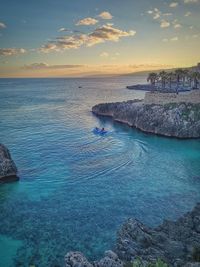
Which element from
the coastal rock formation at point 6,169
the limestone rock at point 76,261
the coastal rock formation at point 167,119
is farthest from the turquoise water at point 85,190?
the limestone rock at point 76,261

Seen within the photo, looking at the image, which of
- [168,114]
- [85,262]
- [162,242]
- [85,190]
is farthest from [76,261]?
[168,114]

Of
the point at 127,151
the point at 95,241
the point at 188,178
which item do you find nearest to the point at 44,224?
the point at 95,241

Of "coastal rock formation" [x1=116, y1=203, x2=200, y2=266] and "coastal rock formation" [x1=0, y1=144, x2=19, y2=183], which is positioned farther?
"coastal rock formation" [x1=0, y1=144, x2=19, y2=183]

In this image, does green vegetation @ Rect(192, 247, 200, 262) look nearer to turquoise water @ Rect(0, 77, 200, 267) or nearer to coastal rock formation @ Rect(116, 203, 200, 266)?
coastal rock formation @ Rect(116, 203, 200, 266)

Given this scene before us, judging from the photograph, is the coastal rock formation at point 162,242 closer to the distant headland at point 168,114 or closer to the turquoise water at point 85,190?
the turquoise water at point 85,190

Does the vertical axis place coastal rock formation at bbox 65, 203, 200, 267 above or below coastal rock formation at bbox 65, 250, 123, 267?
below

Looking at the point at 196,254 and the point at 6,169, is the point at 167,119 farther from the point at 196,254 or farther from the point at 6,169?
the point at 196,254

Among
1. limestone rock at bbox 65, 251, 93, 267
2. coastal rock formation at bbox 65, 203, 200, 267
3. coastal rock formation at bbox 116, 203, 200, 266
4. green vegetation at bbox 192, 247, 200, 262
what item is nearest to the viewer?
limestone rock at bbox 65, 251, 93, 267

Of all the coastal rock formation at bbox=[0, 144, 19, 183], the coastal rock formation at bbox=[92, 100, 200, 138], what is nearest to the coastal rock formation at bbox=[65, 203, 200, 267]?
the coastal rock formation at bbox=[0, 144, 19, 183]

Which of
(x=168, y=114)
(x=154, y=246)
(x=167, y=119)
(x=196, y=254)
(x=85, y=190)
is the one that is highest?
(x=168, y=114)
